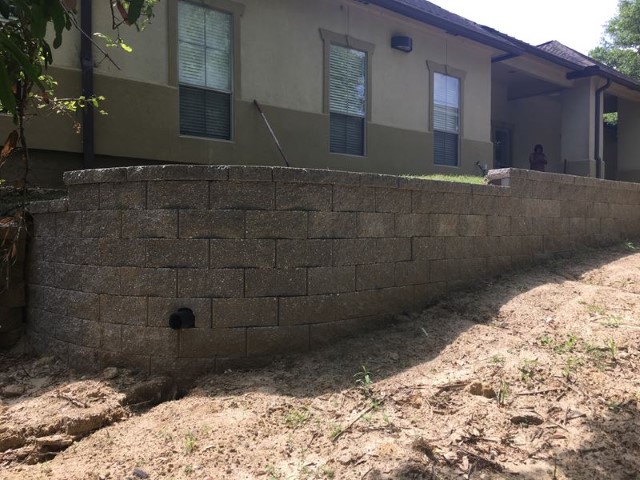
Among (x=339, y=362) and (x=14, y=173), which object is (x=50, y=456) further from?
(x=14, y=173)

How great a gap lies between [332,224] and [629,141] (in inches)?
648

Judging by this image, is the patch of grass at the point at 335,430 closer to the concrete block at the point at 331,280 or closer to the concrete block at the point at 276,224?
the concrete block at the point at 331,280

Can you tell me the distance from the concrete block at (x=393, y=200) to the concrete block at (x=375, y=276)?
20.1 inches

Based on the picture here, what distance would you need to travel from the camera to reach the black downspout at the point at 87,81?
667 centimetres

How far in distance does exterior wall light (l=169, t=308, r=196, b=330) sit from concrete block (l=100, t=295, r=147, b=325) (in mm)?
280

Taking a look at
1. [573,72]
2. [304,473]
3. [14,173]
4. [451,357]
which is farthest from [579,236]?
[573,72]

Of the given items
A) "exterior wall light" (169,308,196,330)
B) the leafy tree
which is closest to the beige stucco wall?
"exterior wall light" (169,308,196,330)

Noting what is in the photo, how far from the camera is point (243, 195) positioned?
426cm

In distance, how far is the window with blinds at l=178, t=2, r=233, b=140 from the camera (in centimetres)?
761

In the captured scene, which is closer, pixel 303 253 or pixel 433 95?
pixel 303 253

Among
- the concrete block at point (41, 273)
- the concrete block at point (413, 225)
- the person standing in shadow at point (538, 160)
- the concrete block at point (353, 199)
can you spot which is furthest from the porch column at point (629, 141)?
the concrete block at point (41, 273)

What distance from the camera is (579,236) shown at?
7172 millimetres

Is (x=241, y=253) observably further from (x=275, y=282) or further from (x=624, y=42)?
(x=624, y=42)

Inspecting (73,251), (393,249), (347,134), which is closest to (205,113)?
(347,134)
